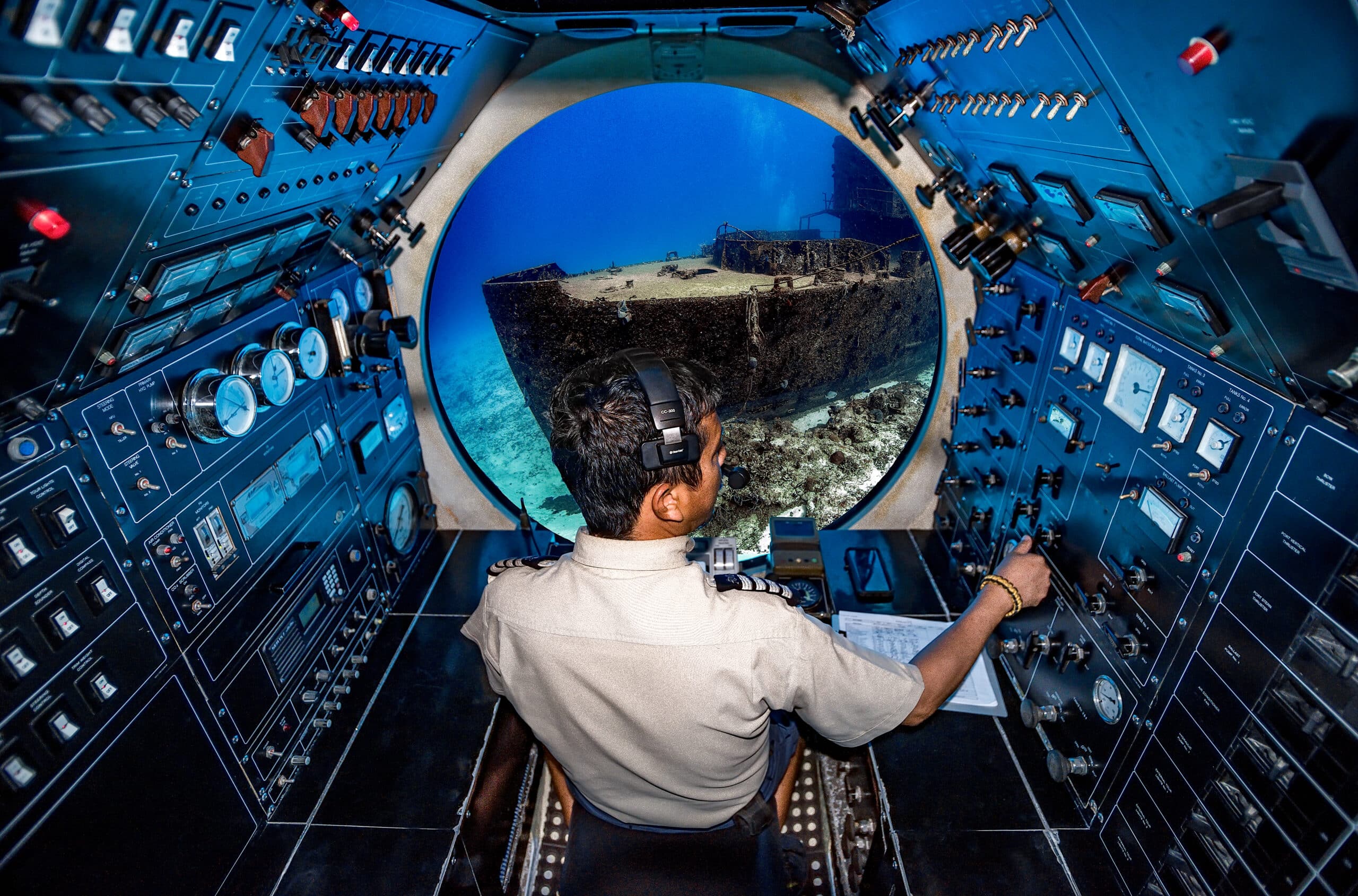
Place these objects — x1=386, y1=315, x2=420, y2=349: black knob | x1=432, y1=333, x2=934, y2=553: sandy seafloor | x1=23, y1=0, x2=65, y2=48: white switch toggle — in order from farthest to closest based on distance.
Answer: x1=432, y1=333, x2=934, y2=553: sandy seafloor, x1=386, y1=315, x2=420, y2=349: black knob, x1=23, y1=0, x2=65, y2=48: white switch toggle

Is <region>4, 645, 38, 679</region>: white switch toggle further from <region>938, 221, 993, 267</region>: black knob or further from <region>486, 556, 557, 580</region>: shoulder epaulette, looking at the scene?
<region>938, 221, 993, 267</region>: black knob

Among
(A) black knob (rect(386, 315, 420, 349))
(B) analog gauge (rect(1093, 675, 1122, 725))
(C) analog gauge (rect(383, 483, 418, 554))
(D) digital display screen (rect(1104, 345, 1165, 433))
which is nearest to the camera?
(D) digital display screen (rect(1104, 345, 1165, 433))

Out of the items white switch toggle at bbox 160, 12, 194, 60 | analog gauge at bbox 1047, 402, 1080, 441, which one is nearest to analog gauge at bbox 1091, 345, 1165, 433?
analog gauge at bbox 1047, 402, 1080, 441

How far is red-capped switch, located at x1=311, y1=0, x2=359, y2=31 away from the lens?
1.28 m

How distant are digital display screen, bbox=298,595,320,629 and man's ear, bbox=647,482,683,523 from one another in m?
1.45

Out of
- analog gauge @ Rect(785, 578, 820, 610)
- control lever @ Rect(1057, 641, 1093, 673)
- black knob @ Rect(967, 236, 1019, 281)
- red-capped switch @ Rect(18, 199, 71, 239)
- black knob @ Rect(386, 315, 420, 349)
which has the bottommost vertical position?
analog gauge @ Rect(785, 578, 820, 610)

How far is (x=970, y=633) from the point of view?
5.01ft

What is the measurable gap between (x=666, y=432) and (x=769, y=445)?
2.61 meters

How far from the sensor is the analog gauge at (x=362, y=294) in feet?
8.80

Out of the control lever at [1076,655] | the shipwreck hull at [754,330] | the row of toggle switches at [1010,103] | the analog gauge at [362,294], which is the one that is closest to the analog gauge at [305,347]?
the analog gauge at [362,294]

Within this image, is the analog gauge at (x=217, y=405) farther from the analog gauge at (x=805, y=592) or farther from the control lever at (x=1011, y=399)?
the control lever at (x=1011, y=399)

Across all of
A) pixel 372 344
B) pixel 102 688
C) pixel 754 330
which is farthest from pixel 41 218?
pixel 754 330

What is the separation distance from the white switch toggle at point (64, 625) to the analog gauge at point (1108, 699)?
230 cm

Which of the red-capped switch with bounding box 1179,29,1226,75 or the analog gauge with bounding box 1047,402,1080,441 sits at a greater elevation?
the red-capped switch with bounding box 1179,29,1226,75
